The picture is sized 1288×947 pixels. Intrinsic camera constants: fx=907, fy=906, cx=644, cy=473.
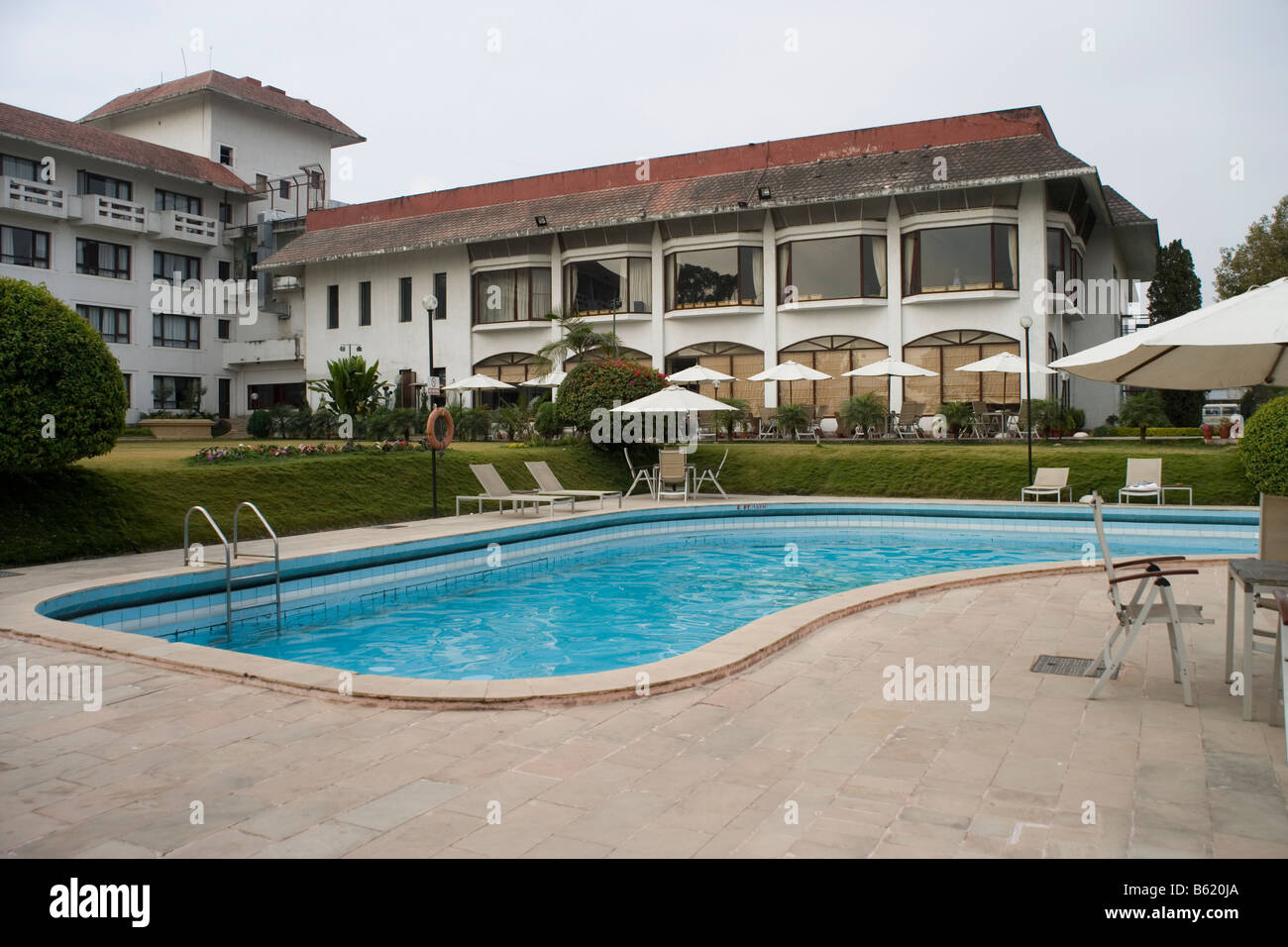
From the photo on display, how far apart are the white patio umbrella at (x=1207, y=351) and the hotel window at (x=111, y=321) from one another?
34.3 meters

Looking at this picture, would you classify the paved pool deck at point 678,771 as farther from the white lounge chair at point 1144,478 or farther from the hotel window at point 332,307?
the hotel window at point 332,307

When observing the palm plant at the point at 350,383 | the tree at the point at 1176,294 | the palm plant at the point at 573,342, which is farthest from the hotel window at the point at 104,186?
the tree at the point at 1176,294

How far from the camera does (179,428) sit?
1190 inches

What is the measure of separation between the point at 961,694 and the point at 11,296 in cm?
996

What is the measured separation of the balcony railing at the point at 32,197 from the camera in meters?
28.8

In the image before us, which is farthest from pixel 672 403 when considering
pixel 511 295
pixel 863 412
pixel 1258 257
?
pixel 1258 257

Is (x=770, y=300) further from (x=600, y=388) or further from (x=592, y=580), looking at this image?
(x=592, y=580)

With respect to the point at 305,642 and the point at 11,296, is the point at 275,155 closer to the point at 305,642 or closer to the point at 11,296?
the point at 11,296

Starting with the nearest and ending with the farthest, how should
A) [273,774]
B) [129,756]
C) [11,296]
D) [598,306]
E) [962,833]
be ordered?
[962,833]
[273,774]
[129,756]
[11,296]
[598,306]

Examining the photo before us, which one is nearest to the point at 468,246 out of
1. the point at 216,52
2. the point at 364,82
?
the point at 364,82

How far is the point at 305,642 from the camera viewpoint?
299 inches

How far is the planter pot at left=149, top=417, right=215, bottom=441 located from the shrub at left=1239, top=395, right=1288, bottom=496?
28.8m

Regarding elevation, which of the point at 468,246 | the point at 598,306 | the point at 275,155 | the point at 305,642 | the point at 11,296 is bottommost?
the point at 305,642

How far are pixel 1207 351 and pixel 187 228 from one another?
3697 centimetres
